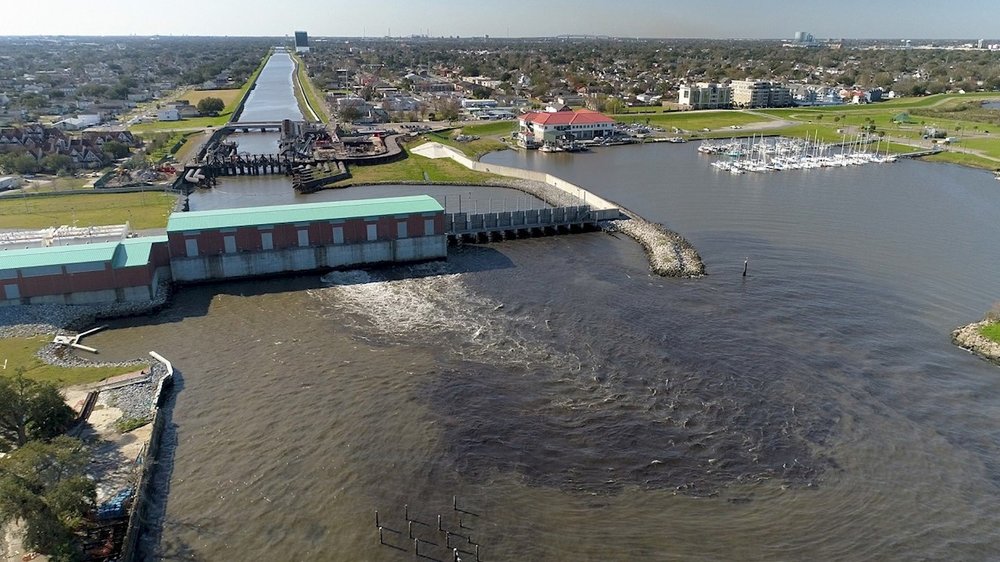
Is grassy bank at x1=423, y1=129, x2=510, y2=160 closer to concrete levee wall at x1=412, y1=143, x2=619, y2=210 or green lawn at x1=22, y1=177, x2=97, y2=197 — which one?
concrete levee wall at x1=412, y1=143, x2=619, y2=210

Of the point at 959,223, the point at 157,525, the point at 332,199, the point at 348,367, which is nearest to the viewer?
the point at 157,525

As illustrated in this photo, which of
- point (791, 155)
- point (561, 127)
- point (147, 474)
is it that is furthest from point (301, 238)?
point (791, 155)

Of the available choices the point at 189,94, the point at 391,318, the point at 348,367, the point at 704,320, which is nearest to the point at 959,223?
the point at 704,320

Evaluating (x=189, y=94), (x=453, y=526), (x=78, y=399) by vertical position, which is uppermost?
(x=189, y=94)

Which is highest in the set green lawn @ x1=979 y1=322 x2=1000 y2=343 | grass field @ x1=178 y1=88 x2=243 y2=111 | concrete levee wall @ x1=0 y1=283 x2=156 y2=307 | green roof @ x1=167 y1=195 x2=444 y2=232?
grass field @ x1=178 y1=88 x2=243 y2=111

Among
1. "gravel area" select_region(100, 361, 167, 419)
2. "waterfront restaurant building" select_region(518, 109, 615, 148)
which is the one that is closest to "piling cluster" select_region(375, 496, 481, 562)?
"gravel area" select_region(100, 361, 167, 419)

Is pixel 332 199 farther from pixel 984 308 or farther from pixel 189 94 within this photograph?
pixel 189 94
